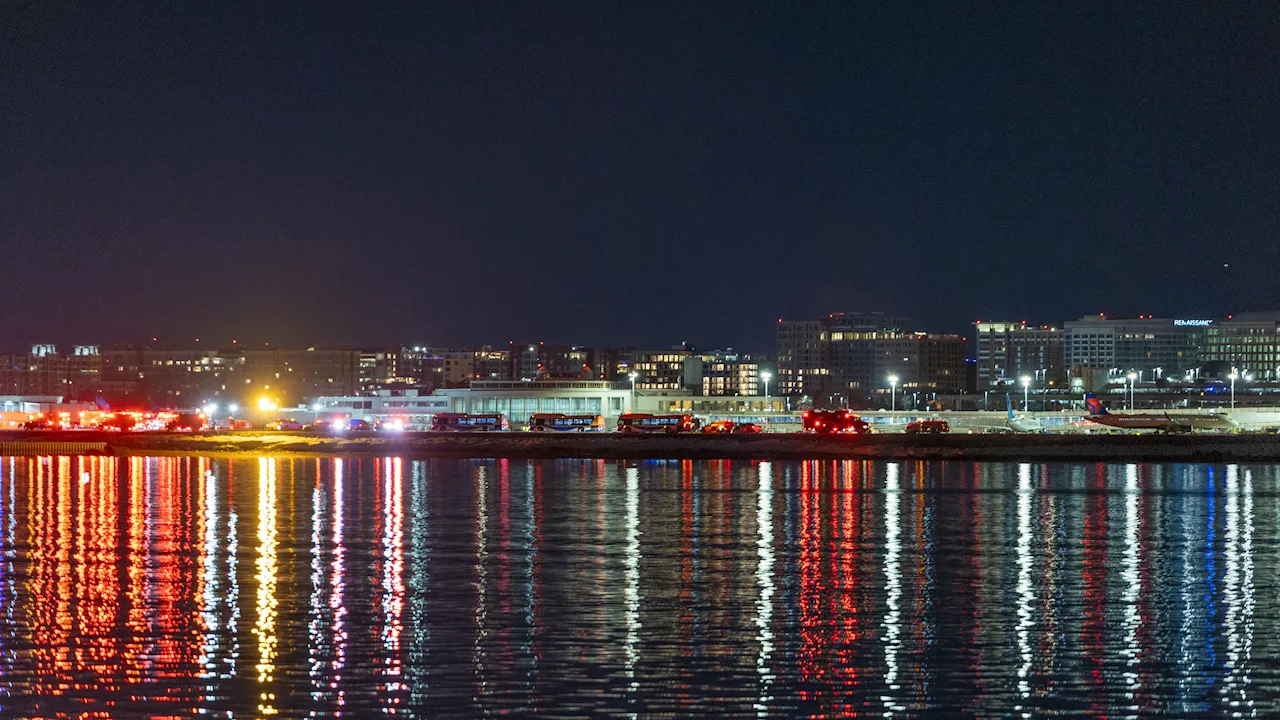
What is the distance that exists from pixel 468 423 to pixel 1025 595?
64939 millimetres

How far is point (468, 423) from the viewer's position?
86438mm

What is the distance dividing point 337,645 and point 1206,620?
1192 cm

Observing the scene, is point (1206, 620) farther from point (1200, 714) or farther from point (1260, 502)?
point (1260, 502)

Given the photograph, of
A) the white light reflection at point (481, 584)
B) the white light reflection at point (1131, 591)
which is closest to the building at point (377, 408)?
the white light reflection at point (481, 584)

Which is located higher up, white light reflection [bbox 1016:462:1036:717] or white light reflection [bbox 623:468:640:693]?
white light reflection [bbox 623:468:640:693]

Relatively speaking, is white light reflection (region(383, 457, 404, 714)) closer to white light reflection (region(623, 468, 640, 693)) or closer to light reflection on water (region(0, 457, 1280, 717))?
light reflection on water (region(0, 457, 1280, 717))

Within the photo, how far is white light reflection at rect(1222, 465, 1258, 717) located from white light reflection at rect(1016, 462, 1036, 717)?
2.15m

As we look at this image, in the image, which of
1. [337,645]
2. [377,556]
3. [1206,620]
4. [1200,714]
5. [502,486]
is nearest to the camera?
[1200,714]

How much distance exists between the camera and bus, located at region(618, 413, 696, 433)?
8256cm

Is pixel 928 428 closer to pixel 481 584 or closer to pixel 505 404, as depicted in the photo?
pixel 505 404

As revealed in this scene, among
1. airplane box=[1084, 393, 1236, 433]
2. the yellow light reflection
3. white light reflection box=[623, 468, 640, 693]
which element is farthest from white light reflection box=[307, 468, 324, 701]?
airplane box=[1084, 393, 1236, 433]

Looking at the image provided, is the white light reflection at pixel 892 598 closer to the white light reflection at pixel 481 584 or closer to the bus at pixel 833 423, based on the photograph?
the white light reflection at pixel 481 584

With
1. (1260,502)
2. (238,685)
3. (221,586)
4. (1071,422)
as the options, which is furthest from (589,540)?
(1071,422)

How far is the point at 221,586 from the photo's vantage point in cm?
2395
